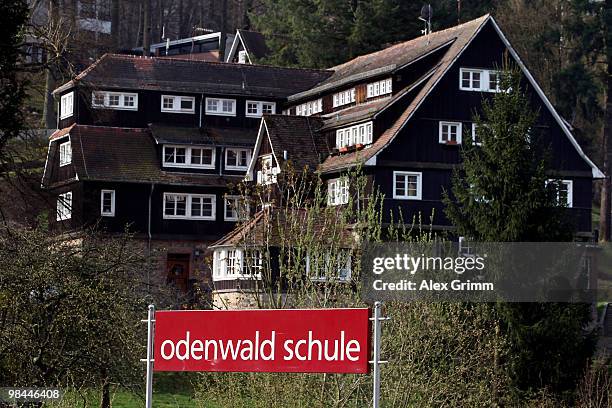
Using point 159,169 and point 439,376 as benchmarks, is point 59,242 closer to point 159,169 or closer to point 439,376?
point 439,376

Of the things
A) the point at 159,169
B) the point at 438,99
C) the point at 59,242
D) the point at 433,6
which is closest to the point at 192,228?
the point at 159,169

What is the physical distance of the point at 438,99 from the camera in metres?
53.2

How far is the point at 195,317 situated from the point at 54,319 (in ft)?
29.1

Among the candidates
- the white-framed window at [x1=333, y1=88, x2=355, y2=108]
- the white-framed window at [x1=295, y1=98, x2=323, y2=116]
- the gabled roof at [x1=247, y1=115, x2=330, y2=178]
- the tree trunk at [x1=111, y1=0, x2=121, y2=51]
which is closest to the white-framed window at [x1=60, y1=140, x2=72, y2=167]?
the gabled roof at [x1=247, y1=115, x2=330, y2=178]

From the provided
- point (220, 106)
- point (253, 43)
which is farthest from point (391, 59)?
point (253, 43)

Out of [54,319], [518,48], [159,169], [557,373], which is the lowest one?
[557,373]

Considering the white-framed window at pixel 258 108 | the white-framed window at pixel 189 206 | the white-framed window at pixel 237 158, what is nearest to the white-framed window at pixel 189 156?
the white-framed window at pixel 237 158

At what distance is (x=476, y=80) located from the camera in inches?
2119

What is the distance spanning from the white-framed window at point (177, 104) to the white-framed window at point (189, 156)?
8.34 ft

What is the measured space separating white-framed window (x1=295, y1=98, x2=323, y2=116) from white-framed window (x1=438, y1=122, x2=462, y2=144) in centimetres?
904

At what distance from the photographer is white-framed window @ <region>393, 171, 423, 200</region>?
52188mm

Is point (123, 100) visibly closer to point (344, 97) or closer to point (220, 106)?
point (220, 106)

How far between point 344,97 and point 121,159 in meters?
10.3

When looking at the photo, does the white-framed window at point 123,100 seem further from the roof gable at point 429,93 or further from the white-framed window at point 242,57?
the white-framed window at point 242,57
